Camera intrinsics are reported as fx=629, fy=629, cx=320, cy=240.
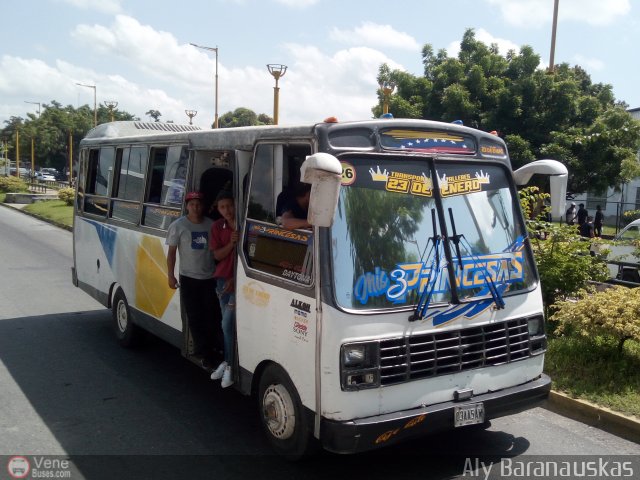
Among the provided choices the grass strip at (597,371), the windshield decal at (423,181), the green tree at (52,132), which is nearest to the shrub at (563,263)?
the grass strip at (597,371)

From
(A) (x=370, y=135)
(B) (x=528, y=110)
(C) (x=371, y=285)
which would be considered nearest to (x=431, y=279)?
(C) (x=371, y=285)

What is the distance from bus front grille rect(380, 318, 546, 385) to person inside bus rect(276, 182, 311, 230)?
1.17 metres

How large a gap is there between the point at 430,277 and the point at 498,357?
2.74 ft

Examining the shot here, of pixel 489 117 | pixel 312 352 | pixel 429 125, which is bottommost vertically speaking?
pixel 312 352

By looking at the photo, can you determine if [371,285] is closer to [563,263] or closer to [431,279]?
[431,279]

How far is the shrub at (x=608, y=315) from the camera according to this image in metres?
5.88

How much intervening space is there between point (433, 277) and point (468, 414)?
975 mm

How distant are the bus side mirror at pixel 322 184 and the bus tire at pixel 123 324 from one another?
4.50m

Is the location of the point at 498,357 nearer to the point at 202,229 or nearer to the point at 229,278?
the point at 229,278

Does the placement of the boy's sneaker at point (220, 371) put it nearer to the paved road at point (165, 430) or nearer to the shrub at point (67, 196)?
the paved road at point (165, 430)

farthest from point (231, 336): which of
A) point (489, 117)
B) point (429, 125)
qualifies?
point (489, 117)

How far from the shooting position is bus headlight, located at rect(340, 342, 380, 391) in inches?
158

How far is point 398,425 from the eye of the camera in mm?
4094

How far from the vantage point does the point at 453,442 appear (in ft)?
16.8
